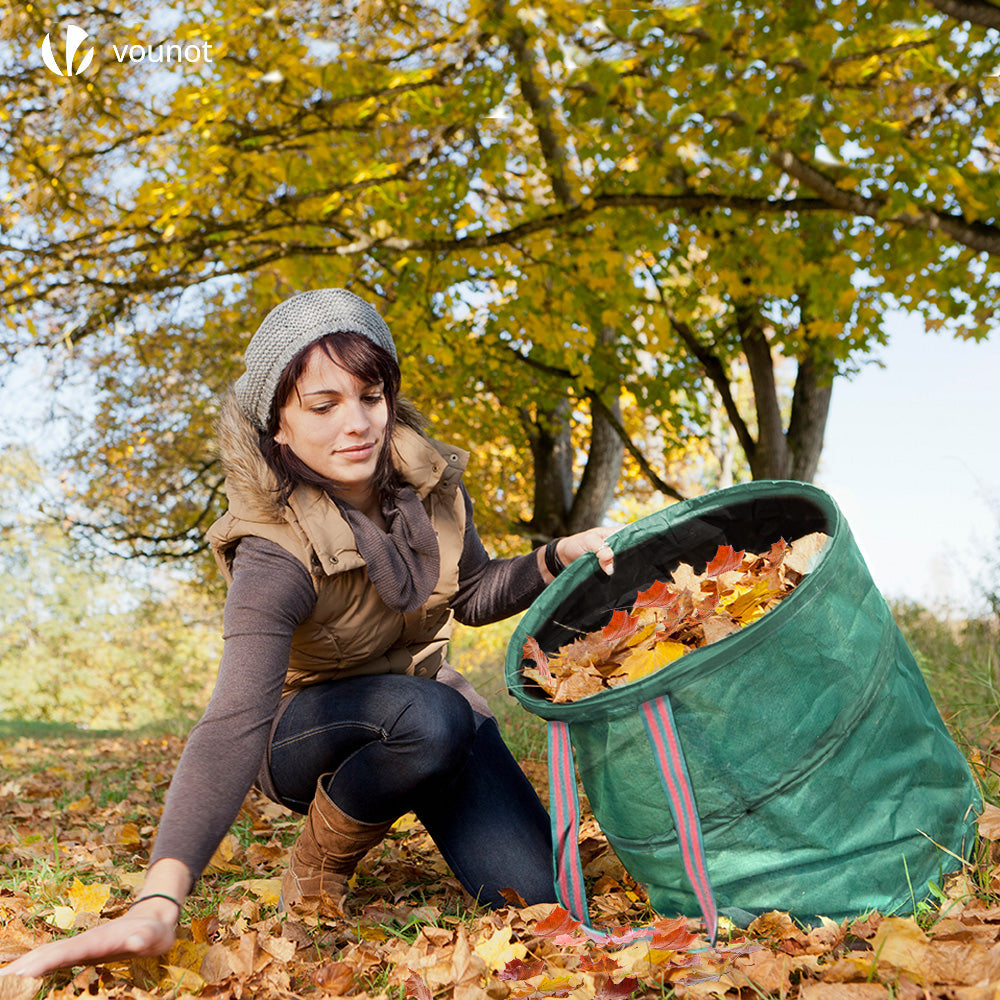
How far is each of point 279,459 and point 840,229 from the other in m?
5.60

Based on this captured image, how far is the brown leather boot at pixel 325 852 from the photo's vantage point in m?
2.14

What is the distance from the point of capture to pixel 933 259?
17.4 feet

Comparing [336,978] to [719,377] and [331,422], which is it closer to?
[331,422]

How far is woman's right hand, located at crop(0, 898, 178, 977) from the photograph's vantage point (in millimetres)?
1360

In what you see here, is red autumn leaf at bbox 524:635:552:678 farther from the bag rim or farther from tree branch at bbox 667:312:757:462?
tree branch at bbox 667:312:757:462

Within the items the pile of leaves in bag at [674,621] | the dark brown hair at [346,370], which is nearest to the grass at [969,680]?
the pile of leaves in bag at [674,621]

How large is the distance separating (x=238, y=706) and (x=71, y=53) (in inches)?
198

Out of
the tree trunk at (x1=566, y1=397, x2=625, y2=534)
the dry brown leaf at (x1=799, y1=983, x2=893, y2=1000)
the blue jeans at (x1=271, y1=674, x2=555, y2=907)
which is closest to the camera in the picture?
the dry brown leaf at (x1=799, y1=983, x2=893, y2=1000)

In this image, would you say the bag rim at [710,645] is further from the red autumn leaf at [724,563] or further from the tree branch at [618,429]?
the tree branch at [618,429]

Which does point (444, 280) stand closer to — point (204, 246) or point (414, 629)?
point (204, 246)

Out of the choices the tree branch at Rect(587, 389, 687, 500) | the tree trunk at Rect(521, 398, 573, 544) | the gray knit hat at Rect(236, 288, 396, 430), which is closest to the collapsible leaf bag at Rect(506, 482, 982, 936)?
the gray knit hat at Rect(236, 288, 396, 430)

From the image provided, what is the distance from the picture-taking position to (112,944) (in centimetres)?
136

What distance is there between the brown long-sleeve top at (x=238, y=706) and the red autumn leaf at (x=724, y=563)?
2.83 ft

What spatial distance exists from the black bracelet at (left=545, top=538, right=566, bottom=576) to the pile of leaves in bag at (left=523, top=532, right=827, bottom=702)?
0.42 meters
